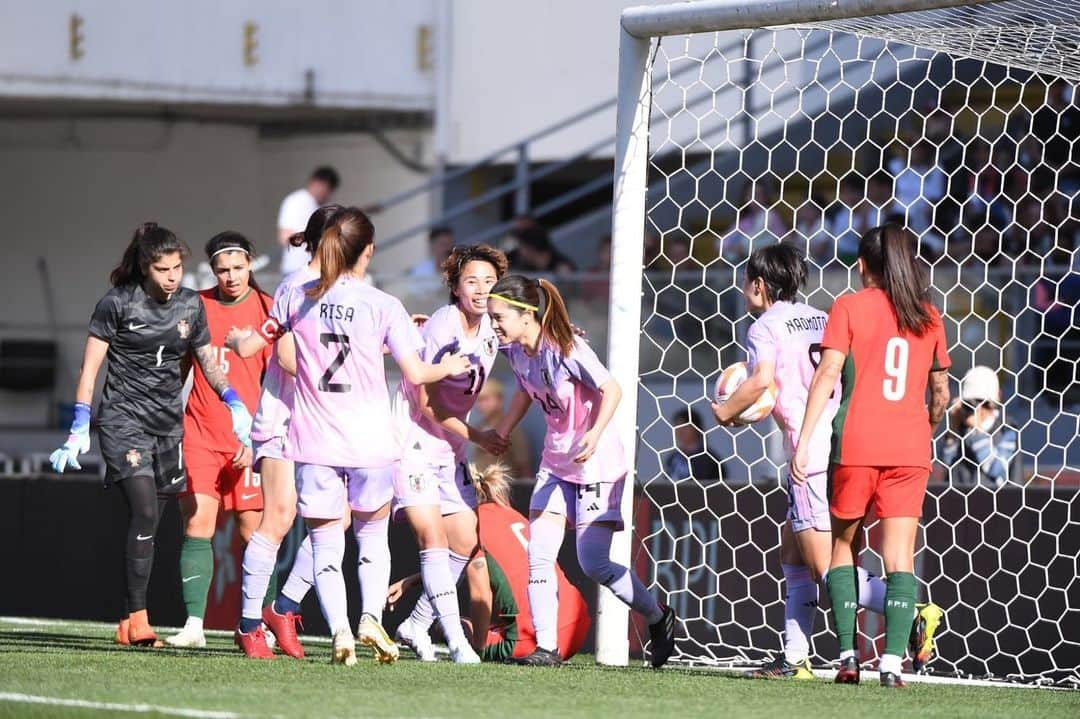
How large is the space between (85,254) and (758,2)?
13.0 metres

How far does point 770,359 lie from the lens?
7160 mm

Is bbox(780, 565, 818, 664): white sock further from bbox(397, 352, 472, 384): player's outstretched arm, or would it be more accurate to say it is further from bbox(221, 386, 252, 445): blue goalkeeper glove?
bbox(221, 386, 252, 445): blue goalkeeper glove

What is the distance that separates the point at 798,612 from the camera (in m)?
7.43

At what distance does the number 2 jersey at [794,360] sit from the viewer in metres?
7.26

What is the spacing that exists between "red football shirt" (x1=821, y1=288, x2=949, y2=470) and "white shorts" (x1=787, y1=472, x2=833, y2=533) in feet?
2.01

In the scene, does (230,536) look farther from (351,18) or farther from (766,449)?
(351,18)

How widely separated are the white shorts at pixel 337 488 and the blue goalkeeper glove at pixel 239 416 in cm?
94

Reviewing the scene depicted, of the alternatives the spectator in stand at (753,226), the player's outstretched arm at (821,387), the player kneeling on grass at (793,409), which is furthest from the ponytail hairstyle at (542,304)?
the spectator in stand at (753,226)

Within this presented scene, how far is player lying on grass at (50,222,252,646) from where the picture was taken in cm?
770

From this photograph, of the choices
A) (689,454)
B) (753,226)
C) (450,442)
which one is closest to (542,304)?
(450,442)

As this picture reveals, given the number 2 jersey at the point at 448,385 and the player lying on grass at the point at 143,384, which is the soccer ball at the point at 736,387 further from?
the player lying on grass at the point at 143,384

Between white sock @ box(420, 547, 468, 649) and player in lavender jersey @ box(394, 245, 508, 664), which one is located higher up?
player in lavender jersey @ box(394, 245, 508, 664)

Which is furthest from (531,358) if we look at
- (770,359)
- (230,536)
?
(230,536)

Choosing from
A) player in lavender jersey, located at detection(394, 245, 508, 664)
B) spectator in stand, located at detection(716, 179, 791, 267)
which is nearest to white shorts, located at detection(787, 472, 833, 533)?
player in lavender jersey, located at detection(394, 245, 508, 664)
